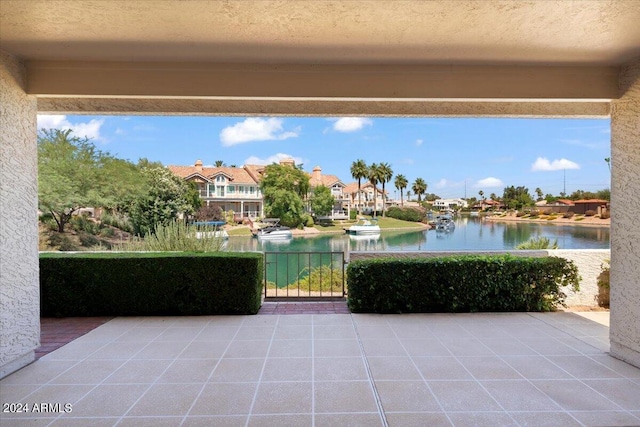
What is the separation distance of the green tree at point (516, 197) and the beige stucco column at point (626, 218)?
28.4 metres

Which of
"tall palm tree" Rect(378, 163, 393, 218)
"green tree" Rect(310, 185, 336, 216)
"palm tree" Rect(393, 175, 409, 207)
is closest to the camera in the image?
"green tree" Rect(310, 185, 336, 216)

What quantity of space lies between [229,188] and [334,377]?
28.4m

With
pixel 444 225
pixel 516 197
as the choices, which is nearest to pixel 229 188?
pixel 444 225

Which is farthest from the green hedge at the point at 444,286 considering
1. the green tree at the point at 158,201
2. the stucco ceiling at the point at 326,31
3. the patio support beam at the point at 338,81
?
the green tree at the point at 158,201

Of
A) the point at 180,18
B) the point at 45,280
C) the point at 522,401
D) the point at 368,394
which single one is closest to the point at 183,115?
the point at 180,18

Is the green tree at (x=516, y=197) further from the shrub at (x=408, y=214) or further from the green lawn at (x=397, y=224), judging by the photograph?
the green lawn at (x=397, y=224)

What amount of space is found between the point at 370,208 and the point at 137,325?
1434 inches

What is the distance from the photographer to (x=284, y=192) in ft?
93.7

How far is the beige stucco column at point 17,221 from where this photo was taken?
9.59 ft

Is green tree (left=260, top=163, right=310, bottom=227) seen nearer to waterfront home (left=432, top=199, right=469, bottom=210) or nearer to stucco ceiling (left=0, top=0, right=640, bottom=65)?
waterfront home (left=432, top=199, right=469, bottom=210)

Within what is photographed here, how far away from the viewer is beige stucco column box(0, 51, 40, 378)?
2.92 meters

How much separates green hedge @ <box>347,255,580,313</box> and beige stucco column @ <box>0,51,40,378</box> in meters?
3.53

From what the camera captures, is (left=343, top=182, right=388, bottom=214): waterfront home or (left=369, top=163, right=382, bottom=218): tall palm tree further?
(left=343, top=182, right=388, bottom=214): waterfront home

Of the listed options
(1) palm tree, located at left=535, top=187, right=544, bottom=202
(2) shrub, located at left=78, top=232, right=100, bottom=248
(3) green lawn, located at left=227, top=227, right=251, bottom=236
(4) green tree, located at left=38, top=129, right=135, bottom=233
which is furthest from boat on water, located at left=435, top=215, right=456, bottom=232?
(2) shrub, located at left=78, top=232, right=100, bottom=248
